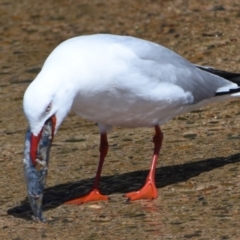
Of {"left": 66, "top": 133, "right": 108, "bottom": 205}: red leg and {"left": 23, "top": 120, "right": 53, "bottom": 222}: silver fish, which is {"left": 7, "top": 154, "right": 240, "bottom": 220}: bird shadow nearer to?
{"left": 66, "top": 133, "right": 108, "bottom": 205}: red leg

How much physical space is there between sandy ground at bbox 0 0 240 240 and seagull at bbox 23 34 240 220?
0.23 meters

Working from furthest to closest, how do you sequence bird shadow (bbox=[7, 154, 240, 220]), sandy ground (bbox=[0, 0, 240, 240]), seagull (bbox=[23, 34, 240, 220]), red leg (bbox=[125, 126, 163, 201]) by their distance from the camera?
bird shadow (bbox=[7, 154, 240, 220]), red leg (bbox=[125, 126, 163, 201]), sandy ground (bbox=[0, 0, 240, 240]), seagull (bbox=[23, 34, 240, 220])

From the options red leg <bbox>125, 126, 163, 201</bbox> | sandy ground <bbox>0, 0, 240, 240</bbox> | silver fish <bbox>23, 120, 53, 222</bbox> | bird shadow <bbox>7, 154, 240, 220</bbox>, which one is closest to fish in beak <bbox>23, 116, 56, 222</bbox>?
silver fish <bbox>23, 120, 53, 222</bbox>

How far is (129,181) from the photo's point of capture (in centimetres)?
656

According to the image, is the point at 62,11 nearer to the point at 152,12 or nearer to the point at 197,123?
the point at 152,12

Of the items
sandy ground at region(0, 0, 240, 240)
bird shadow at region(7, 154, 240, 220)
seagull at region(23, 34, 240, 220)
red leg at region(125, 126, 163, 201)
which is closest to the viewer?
seagull at region(23, 34, 240, 220)

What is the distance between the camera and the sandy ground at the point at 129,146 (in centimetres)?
561

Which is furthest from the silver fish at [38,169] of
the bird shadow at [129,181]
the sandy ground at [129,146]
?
the bird shadow at [129,181]

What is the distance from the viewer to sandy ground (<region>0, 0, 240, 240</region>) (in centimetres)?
561

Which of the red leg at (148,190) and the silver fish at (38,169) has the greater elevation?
the silver fish at (38,169)

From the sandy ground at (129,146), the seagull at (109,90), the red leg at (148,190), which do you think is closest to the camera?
the seagull at (109,90)

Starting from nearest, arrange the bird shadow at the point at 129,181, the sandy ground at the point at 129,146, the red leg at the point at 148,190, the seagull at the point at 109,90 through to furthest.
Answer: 1. the seagull at the point at 109,90
2. the sandy ground at the point at 129,146
3. the red leg at the point at 148,190
4. the bird shadow at the point at 129,181

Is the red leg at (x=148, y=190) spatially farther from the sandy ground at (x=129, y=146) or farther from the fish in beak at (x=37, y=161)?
the fish in beak at (x=37, y=161)

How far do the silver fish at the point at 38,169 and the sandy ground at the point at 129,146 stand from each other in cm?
13
